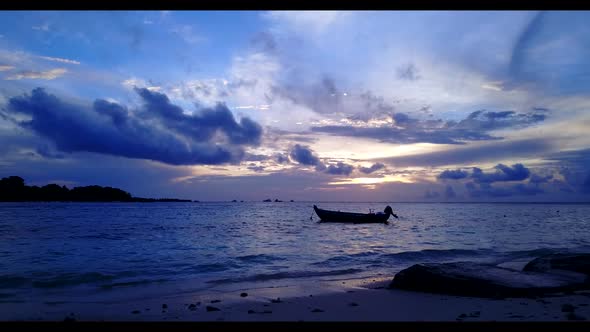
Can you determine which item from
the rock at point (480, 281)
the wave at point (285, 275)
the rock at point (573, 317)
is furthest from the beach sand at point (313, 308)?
the wave at point (285, 275)

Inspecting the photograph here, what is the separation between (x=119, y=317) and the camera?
771 cm

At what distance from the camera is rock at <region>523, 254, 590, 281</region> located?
11.4 m

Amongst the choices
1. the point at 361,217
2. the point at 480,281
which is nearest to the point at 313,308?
the point at 480,281

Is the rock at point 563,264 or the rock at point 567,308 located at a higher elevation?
the rock at point 563,264

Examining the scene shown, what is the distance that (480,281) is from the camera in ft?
31.4

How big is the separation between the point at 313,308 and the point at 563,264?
8305 mm

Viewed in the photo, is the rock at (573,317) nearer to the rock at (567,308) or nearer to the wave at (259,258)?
the rock at (567,308)

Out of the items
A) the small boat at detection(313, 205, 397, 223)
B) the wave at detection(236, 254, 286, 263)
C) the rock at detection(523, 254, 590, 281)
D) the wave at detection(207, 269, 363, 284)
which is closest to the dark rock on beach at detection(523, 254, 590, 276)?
the rock at detection(523, 254, 590, 281)

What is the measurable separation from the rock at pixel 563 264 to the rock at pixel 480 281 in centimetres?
88

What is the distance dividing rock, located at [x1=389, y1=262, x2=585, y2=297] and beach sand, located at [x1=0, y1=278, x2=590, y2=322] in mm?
356

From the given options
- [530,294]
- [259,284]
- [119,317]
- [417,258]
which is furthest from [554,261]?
[119,317]

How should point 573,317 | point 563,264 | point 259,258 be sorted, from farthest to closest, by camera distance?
point 259,258 → point 563,264 → point 573,317

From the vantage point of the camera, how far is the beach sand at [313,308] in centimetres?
740

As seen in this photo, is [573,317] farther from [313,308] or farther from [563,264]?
[563,264]
